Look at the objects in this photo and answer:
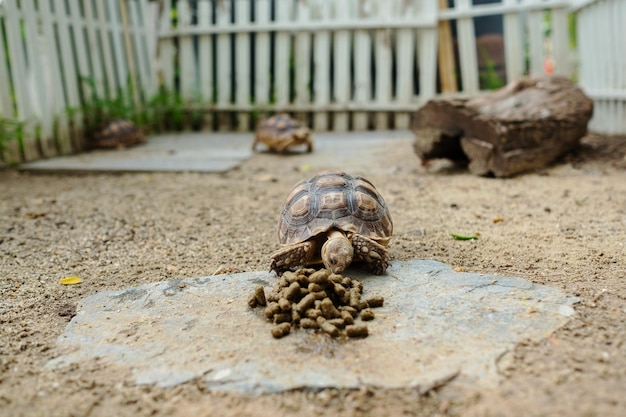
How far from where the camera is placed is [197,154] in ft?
22.6

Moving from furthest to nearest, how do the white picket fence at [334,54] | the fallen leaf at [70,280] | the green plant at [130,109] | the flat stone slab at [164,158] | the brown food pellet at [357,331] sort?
the white picket fence at [334,54]
the green plant at [130,109]
the flat stone slab at [164,158]
the fallen leaf at [70,280]
the brown food pellet at [357,331]

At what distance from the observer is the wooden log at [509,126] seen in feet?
16.4

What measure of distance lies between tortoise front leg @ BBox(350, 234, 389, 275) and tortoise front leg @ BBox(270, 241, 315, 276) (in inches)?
8.0

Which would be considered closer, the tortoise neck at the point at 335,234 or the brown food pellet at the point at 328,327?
the brown food pellet at the point at 328,327

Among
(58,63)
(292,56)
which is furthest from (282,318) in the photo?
(292,56)

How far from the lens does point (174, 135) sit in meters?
8.87

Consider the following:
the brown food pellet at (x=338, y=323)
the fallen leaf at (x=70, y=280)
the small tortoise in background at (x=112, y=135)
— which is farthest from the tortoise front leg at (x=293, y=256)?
the small tortoise in background at (x=112, y=135)

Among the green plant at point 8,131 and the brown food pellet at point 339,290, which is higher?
the green plant at point 8,131

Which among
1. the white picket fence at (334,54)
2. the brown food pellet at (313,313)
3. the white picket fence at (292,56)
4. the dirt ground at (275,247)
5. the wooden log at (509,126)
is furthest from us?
the white picket fence at (334,54)

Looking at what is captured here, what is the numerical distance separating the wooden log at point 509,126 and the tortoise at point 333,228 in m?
2.46

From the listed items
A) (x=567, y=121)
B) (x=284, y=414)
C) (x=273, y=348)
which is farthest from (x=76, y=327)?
(x=567, y=121)

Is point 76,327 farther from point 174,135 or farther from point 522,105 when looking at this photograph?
point 174,135

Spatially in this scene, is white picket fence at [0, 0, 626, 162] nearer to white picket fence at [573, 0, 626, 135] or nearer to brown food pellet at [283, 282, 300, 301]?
white picket fence at [573, 0, 626, 135]

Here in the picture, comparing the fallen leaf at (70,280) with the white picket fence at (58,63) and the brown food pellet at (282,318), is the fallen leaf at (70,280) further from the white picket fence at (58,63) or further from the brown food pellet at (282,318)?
the white picket fence at (58,63)
